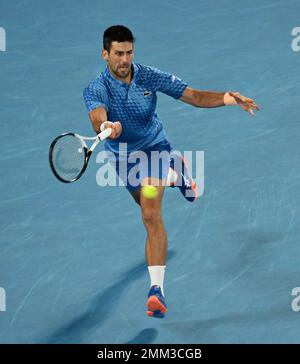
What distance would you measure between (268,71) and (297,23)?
3.43 ft

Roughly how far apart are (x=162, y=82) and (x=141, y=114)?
34cm

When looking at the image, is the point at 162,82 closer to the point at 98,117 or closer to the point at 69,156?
the point at 98,117

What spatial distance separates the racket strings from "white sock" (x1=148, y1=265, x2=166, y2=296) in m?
1.16

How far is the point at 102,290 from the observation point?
10430mm

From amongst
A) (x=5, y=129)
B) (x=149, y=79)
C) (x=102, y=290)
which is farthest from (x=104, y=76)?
(x=5, y=129)

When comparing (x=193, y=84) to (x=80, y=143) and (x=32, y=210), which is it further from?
(x=80, y=143)

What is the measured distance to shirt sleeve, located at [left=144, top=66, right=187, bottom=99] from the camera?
1029 centimetres

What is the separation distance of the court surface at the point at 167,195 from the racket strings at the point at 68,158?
1.41 metres

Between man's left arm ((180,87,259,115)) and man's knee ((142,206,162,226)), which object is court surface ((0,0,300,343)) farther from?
man's left arm ((180,87,259,115))

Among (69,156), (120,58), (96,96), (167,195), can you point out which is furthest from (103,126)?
(167,195)

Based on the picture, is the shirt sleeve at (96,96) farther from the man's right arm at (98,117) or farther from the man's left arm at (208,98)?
the man's left arm at (208,98)

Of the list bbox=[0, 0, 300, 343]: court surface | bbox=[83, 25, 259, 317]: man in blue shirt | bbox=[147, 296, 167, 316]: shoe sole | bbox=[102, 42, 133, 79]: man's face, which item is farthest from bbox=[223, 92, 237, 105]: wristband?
bbox=[147, 296, 167, 316]: shoe sole

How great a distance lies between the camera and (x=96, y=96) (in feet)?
32.8

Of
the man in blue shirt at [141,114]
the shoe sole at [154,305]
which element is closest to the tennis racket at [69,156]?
the man in blue shirt at [141,114]
